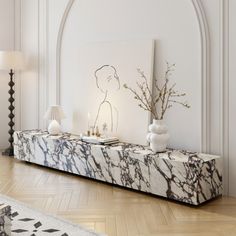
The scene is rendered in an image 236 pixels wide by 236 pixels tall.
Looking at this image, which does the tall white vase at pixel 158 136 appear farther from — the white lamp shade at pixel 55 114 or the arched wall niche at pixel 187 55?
the white lamp shade at pixel 55 114

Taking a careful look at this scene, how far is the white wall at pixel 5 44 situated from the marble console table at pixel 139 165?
1.40 m

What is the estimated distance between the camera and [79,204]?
3.69 metres

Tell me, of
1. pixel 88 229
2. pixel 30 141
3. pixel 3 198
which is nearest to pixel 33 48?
pixel 30 141

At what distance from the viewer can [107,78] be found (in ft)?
16.3

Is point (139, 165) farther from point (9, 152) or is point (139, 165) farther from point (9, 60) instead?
point (9, 60)

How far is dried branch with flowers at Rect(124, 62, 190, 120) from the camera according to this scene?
172 inches

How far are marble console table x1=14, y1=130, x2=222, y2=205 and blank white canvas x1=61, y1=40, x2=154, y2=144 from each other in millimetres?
317

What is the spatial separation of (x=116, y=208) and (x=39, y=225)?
0.78 metres

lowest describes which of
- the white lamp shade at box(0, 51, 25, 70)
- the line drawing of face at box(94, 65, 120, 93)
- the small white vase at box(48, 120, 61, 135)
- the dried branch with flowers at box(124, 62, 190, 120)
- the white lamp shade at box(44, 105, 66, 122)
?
the small white vase at box(48, 120, 61, 135)

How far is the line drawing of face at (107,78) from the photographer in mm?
4859

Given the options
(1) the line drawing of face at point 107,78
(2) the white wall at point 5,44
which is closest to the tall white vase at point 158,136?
(1) the line drawing of face at point 107,78

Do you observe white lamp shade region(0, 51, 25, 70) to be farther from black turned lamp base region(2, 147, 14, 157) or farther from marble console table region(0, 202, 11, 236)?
marble console table region(0, 202, 11, 236)

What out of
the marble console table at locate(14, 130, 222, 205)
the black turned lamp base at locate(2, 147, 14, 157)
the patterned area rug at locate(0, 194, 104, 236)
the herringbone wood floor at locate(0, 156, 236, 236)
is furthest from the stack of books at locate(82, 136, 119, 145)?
the black turned lamp base at locate(2, 147, 14, 157)

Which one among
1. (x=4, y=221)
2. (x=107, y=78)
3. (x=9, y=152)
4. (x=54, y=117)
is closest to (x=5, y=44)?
(x=9, y=152)
